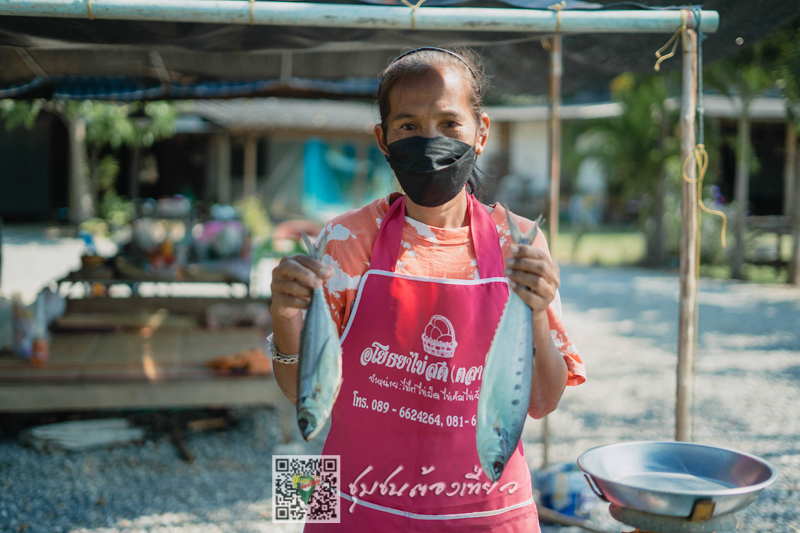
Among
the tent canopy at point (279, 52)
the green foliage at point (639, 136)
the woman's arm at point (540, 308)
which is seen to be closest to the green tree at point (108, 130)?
the tent canopy at point (279, 52)

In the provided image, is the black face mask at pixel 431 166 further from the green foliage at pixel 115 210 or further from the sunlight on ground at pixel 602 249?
the green foliage at pixel 115 210

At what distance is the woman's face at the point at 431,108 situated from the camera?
1445mm

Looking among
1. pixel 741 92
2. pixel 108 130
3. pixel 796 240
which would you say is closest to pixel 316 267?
pixel 796 240

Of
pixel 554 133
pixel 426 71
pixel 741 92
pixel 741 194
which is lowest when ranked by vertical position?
pixel 426 71

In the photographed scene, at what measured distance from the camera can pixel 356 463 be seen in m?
1.50

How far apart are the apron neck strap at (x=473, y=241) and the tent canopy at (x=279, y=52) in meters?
0.89

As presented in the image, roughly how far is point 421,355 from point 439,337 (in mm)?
60

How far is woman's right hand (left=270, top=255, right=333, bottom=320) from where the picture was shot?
1.23 meters

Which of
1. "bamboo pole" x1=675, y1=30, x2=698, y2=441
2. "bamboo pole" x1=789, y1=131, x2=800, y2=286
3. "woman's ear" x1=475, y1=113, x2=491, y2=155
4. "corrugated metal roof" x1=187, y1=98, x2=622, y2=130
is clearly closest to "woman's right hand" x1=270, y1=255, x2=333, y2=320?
"woman's ear" x1=475, y1=113, x2=491, y2=155

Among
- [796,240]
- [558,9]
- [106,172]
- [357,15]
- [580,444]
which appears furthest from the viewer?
[106,172]

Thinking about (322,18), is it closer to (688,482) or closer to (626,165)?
(688,482)

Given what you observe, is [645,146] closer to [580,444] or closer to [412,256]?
[580,444]

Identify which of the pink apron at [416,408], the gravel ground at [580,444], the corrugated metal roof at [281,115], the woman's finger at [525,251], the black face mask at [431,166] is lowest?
the gravel ground at [580,444]

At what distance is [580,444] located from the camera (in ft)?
15.9
